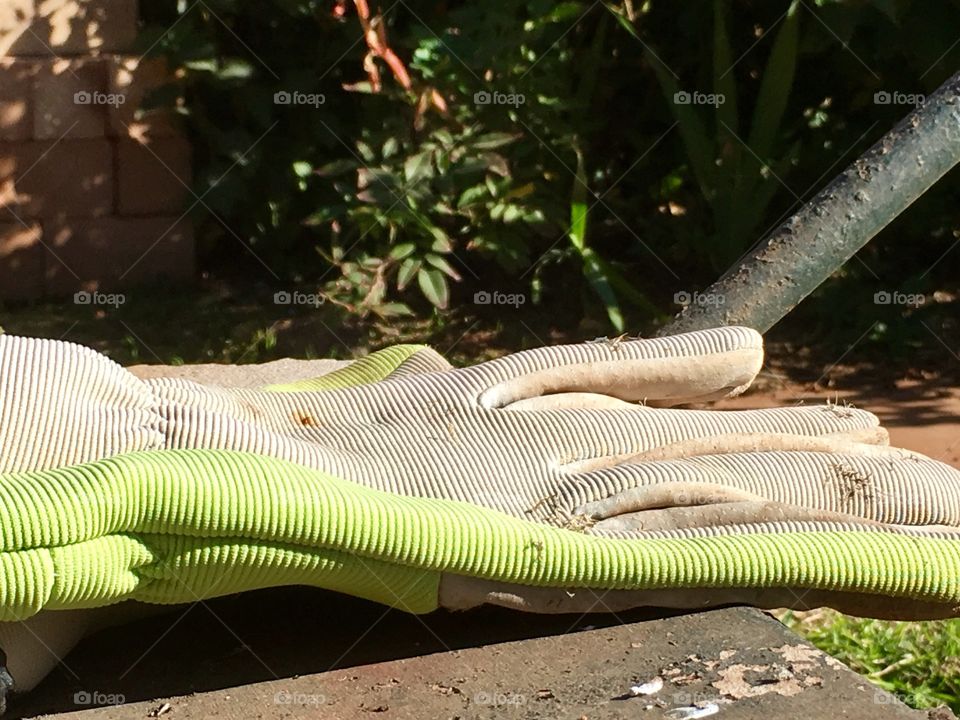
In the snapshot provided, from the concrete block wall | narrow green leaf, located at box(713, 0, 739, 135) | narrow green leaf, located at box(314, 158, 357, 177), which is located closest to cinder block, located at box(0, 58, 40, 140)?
the concrete block wall

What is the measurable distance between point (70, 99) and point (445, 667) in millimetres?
3346

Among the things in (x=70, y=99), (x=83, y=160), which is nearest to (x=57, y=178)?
(x=83, y=160)

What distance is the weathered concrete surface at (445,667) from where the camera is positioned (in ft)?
4.76

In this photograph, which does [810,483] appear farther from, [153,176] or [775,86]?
[153,176]

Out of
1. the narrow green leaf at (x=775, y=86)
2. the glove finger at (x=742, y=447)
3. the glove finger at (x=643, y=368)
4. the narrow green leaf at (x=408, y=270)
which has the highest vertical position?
the narrow green leaf at (x=775, y=86)

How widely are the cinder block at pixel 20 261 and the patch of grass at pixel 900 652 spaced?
3.12 metres

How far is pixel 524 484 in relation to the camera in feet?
5.80

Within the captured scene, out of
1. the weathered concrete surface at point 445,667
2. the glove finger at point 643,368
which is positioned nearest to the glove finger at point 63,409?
the weathered concrete surface at point 445,667

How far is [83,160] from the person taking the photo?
4445 millimetres

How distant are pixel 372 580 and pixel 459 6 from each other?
3.10 meters

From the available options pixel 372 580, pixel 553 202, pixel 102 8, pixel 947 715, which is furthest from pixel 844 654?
pixel 102 8

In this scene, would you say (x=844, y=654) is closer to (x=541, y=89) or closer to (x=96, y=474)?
(x=96, y=474)

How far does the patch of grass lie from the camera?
2.12 meters

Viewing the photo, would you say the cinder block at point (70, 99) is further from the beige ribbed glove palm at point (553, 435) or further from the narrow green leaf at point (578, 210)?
the beige ribbed glove palm at point (553, 435)
